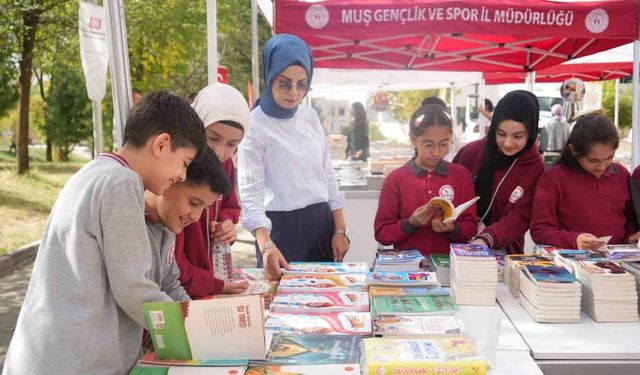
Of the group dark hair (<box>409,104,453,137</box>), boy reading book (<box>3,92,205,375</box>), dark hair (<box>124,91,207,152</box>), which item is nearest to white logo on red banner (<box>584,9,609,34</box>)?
dark hair (<box>409,104,453,137</box>)

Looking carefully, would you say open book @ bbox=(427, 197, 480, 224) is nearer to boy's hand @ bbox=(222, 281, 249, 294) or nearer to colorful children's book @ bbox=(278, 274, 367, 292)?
colorful children's book @ bbox=(278, 274, 367, 292)

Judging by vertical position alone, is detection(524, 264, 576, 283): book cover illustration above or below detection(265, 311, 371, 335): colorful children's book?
above

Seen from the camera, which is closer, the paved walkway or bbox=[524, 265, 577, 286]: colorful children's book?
bbox=[524, 265, 577, 286]: colorful children's book

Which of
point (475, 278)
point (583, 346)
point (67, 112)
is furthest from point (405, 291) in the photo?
point (67, 112)

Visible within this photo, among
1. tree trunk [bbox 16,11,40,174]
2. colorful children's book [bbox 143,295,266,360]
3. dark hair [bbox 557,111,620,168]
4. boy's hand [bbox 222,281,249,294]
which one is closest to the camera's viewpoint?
colorful children's book [bbox 143,295,266,360]

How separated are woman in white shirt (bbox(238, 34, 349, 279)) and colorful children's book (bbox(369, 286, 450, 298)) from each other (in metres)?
0.44

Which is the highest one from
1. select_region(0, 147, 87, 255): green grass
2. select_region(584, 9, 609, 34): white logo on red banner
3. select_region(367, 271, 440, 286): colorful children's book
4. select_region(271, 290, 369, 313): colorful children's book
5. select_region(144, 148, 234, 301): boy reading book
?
select_region(584, 9, 609, 34): white logo on red banner

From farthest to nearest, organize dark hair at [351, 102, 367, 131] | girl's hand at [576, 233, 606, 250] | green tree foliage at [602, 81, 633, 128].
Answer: green tree foliage at [602, 81, 633, 128] → dark hair at [351, 102, 367, 131] → girl's hand at [576, 233, 606, 250]

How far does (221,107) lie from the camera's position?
2.07 m

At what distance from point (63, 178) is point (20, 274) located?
356 inches

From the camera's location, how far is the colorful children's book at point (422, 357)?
1.33 metres

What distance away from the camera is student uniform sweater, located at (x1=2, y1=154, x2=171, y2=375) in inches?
52.3

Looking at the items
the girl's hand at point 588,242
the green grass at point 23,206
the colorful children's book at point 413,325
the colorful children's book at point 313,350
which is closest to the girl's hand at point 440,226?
the girl's hand at point 588,242

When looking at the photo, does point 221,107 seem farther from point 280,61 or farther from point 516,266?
point 516,266
